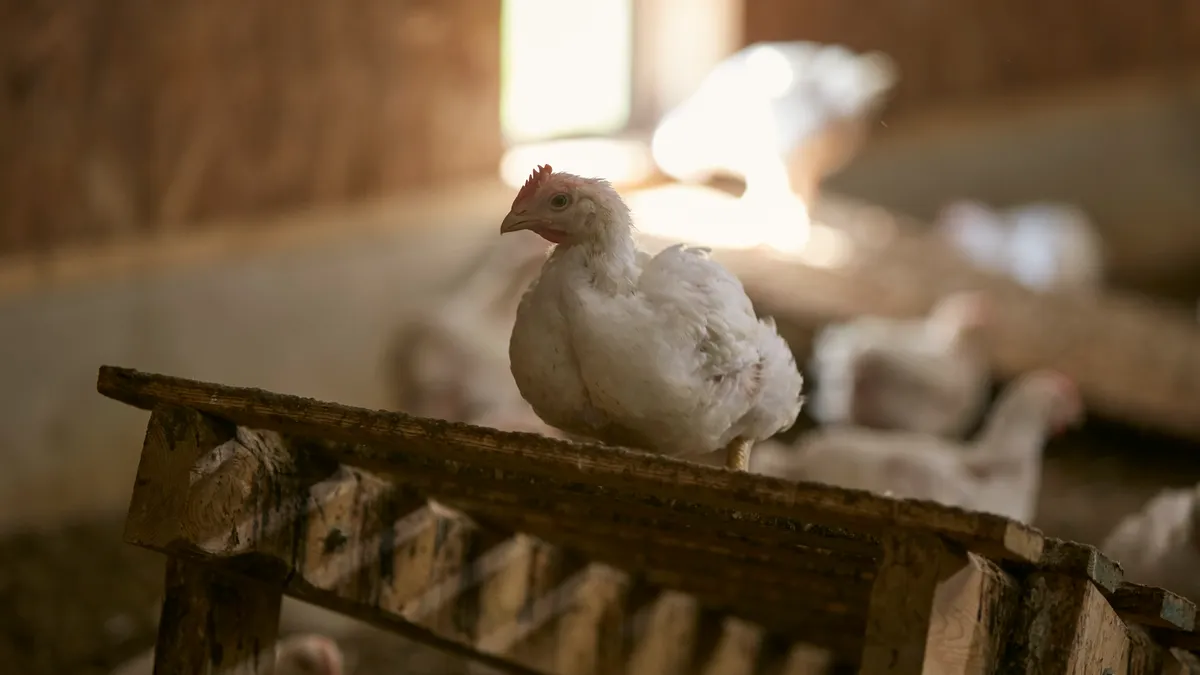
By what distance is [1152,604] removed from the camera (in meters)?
1.68

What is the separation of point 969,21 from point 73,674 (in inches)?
228

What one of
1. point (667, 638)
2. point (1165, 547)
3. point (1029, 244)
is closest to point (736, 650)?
point (667, 638)

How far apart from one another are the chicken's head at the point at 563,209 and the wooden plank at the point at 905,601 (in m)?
0.56

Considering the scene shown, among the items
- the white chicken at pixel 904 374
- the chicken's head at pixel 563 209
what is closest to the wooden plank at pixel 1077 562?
the chicken's head at pixel 563 209

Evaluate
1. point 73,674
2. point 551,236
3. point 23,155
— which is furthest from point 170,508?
point 23,155

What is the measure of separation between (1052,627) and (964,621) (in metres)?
0.16

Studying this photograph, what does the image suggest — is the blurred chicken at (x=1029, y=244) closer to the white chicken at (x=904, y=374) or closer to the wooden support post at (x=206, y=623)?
the white chicken at (x=904, y=374)

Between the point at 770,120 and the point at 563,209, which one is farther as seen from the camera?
the point at 770,120

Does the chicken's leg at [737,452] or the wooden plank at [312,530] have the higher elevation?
the chicken's leg at [737,452]

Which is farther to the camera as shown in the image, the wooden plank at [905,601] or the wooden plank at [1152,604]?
the wooden plank at [1152,604]

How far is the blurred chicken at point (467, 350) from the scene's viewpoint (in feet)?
12.5

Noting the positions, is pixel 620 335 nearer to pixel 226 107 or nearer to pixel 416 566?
pixel 416 566

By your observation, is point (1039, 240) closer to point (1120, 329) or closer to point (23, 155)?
point (1120, 329)

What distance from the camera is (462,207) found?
512 centimetres
